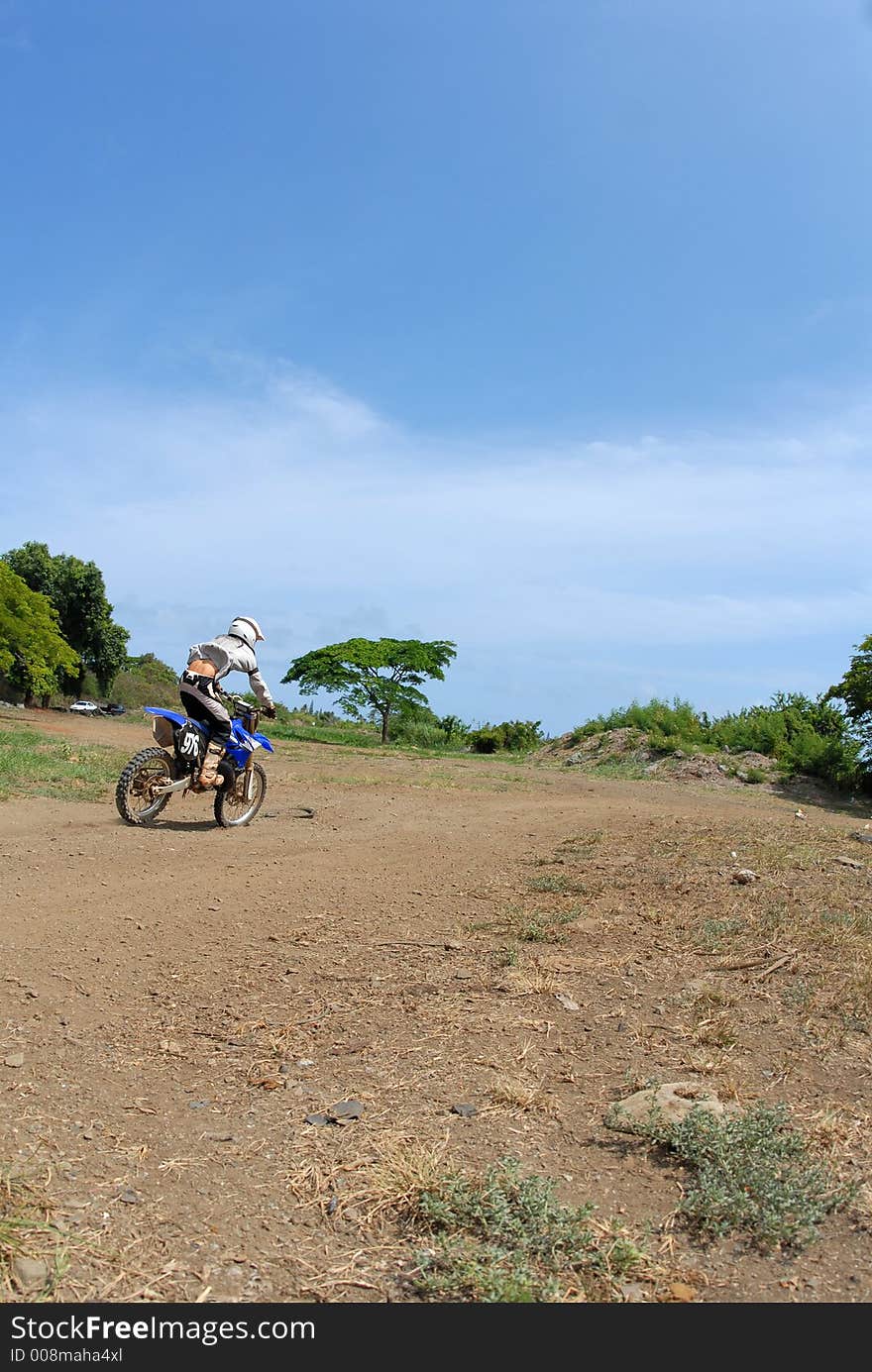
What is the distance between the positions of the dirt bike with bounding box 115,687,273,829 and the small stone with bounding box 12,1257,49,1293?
595 centimetres

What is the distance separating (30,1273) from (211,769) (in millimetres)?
6340

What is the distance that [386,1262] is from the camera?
7.65 feet

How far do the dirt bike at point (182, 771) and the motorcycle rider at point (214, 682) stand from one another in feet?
0.24

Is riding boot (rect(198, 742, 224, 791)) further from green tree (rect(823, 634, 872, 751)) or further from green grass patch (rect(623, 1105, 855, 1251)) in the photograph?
green tree (rect(823, 634, 872, 751))

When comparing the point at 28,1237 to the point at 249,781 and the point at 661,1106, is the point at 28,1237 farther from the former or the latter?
the point at 249,781

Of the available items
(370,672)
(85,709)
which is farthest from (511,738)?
(85,709)

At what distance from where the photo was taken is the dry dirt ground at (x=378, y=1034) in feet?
7.88

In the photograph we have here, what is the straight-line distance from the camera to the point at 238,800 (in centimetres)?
877

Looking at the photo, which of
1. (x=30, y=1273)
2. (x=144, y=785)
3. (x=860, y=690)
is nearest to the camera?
(x=30, y=1273)

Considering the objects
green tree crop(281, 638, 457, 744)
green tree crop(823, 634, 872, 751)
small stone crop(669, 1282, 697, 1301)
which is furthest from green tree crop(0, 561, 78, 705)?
small stone crop(669, 1282, 697, 1301)

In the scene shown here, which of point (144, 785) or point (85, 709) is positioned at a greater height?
point (85, 709)

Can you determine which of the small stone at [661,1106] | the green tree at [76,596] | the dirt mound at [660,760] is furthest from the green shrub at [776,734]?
the green tree at [76,596]

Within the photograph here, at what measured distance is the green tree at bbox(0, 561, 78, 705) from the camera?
81.9ft
